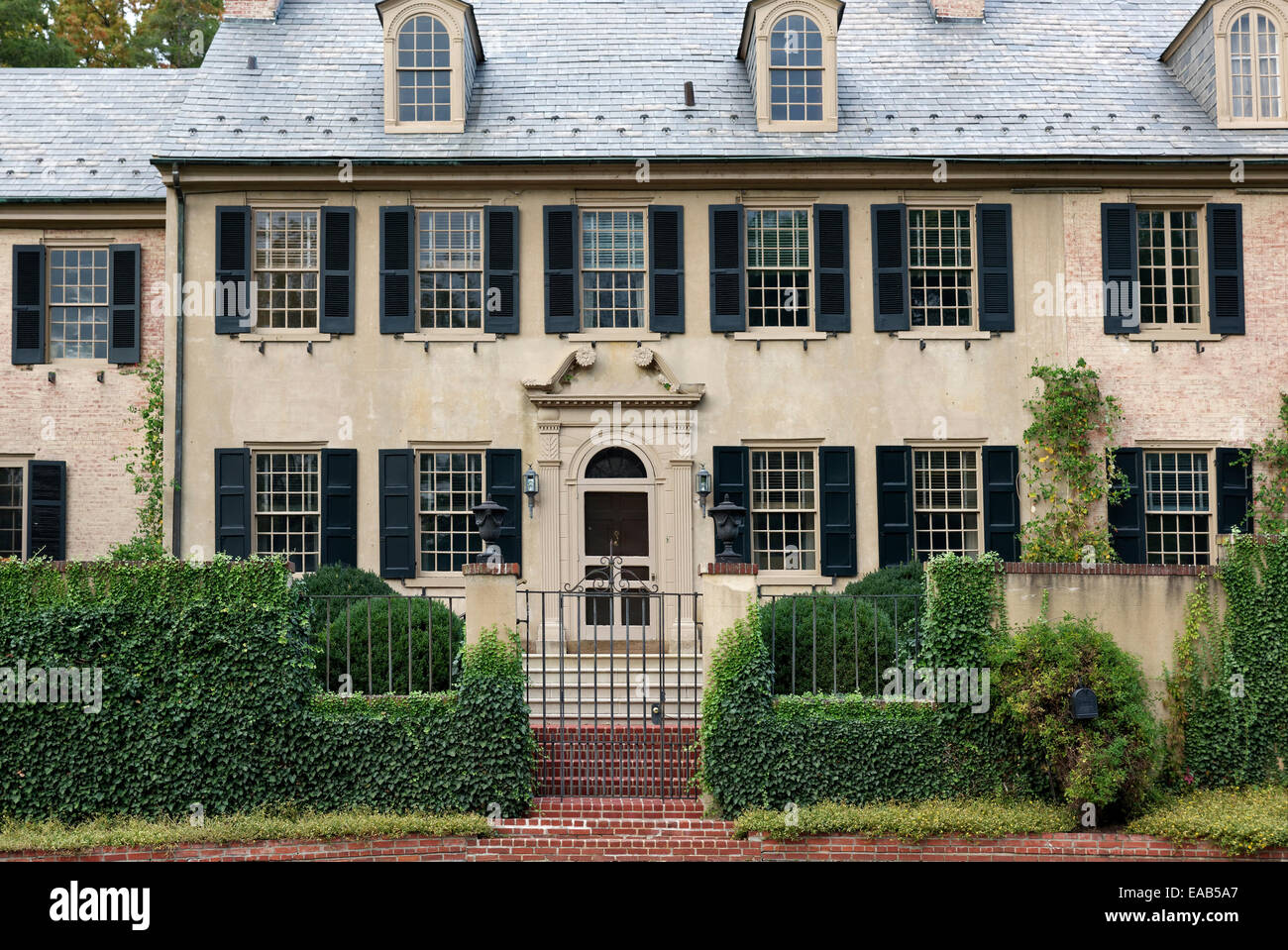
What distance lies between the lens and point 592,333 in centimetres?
→ 1727

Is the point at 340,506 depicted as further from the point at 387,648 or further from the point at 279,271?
the point at 387,648

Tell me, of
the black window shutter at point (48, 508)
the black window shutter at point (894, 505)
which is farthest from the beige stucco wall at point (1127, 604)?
the black window shutter at point (48, 508)

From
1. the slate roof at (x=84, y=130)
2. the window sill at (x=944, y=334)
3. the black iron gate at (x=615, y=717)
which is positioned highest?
the slate roof at (x=84, y=130)

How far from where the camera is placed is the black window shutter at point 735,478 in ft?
56.1

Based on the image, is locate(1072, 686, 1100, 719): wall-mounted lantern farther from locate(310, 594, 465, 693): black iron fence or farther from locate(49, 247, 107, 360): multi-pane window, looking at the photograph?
locate(49, 247, 107, 360): multi-pane window

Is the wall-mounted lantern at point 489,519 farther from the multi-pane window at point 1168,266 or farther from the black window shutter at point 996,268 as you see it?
the multi-pane window at point 1168,266

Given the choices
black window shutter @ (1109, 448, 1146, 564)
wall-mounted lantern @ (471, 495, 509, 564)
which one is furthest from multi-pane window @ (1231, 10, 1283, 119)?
wall-mounted lantern @ (471, 495, 509, 564)

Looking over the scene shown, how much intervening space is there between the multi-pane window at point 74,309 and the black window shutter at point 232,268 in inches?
88.2

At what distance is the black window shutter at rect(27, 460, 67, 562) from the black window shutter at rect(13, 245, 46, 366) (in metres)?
1.55

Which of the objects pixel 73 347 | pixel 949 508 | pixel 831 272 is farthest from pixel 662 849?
pixel 73 347

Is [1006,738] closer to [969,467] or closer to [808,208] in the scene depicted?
[969,467]

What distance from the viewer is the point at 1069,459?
17.0m

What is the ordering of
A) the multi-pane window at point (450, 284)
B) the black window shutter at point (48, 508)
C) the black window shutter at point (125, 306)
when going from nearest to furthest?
the multi-pane window at point (450, 284)
the black window shutter at point (48, 508)
the black window shutter at point (125, 306)

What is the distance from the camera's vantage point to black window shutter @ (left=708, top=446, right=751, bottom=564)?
56.1ft
